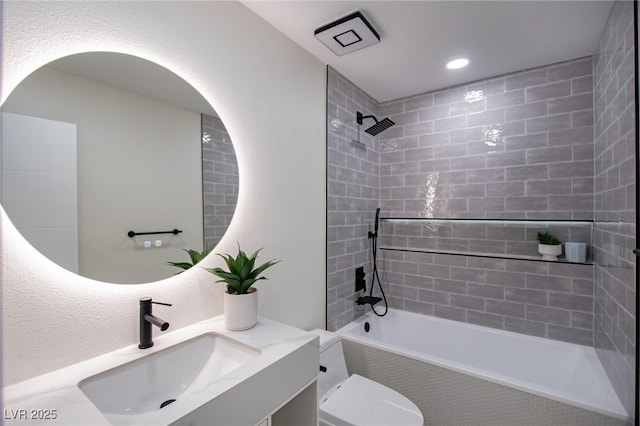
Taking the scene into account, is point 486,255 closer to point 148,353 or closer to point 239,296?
point 239,296

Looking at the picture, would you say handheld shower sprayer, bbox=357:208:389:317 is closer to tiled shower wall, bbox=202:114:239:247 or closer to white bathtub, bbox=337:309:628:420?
white bathtub, bbox=337:309:628:420

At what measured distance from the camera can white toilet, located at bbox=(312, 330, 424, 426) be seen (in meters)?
1.58

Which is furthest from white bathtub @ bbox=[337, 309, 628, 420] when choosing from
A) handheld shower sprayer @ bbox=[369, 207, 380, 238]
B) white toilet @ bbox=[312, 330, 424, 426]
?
handheld shower sprayer @ bbox=[369, 207, 380, 238]

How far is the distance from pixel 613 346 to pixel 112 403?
8.31 ft

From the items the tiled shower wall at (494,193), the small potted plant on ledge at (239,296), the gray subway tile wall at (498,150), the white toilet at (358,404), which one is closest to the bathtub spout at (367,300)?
the tiled shower wall at (494,193)

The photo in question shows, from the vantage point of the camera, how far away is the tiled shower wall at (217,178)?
154cm

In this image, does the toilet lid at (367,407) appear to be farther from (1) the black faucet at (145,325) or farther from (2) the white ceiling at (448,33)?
(2) the white ceiling at (448,33)

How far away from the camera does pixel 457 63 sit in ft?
7.75

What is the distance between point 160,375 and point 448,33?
249 centimetres

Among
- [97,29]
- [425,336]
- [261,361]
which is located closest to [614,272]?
[425,336]

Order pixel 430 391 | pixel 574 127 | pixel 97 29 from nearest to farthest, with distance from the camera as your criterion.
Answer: pixel 97 29
pixel 430 391
pixel 574 127

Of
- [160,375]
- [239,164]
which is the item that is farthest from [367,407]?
[239,164]

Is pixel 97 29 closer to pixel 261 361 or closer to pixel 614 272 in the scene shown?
pixel 261 361

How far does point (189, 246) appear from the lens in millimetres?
1446
